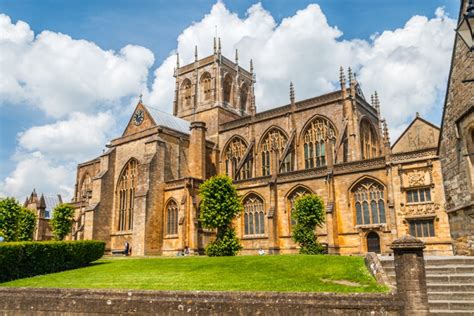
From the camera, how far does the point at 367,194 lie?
A: 2666 centimetres

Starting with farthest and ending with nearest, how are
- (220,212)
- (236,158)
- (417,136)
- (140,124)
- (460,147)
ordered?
1. (236,158)
2. (140,124)
3. (417,136)
4. (220,212)
5. (460,147)

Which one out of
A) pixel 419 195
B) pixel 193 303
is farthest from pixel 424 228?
pixel 193 303

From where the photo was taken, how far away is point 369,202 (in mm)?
26469

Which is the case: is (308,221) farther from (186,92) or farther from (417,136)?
(186,92)

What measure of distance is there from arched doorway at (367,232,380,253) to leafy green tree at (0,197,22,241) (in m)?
32.9

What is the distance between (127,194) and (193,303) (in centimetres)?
3102

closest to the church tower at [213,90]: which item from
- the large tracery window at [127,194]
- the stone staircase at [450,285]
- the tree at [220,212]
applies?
the large tracery window at [127,194]

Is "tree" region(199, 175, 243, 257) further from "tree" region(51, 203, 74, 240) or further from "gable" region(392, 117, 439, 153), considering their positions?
"tree" region(51, 203, 74, 240)

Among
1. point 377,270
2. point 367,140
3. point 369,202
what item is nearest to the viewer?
point 377,270

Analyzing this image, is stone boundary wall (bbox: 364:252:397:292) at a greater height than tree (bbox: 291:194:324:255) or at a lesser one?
lesser

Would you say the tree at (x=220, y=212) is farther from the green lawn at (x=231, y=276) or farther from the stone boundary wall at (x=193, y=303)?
the stone boundary wall at (x=193, y=303)

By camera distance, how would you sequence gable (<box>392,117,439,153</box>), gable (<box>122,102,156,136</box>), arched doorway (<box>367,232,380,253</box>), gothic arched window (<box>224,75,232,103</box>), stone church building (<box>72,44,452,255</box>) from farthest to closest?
1. gothic arched window (<box>224,75,232,103</box>)
2. gable (<box>122,102,156,136</box>)
3. gable (<box>392,117,439,153</box>)
4. arched doorway (<box>367,232,380,253</box>)
5. stone church building (<box>72,44,452,255</box>)

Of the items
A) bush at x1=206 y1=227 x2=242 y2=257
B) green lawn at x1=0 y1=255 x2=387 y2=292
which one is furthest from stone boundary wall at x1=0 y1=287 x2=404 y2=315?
bush at x1=206 y1=227 x2=242 y2=257

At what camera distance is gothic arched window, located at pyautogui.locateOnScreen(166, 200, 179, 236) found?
33406 millimetres
